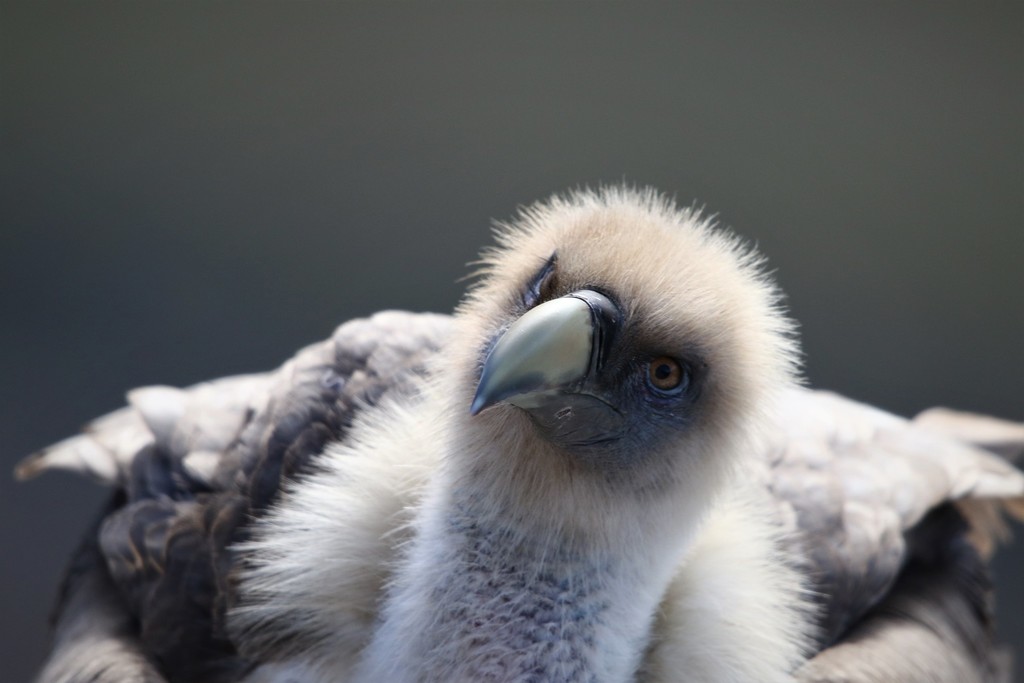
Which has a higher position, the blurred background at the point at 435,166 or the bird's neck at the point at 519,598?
the blurred background at the point at 435,166

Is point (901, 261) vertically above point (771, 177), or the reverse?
point (771, 177)

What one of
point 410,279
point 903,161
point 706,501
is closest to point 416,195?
point 410,279

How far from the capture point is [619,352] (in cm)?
107

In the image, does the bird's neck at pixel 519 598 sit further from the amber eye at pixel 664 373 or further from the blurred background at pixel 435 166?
the blurred background at pixel 435 166

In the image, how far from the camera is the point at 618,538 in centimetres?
113

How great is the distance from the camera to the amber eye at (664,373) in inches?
43.1

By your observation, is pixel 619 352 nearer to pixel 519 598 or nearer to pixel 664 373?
pixel 664 373

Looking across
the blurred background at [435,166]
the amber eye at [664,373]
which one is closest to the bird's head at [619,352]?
the amber eye at [664,373]

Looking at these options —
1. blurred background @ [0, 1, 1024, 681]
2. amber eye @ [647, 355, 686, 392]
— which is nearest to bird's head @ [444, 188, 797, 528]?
amber eye @ [647, 355, 686, 392]

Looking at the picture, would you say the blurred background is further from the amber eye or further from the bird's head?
the amber eye

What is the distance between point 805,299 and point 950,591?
101 centimetres

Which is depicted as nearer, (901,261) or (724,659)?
(724,659)

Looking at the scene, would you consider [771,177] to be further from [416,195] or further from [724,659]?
[724,659]

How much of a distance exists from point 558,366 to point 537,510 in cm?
18
